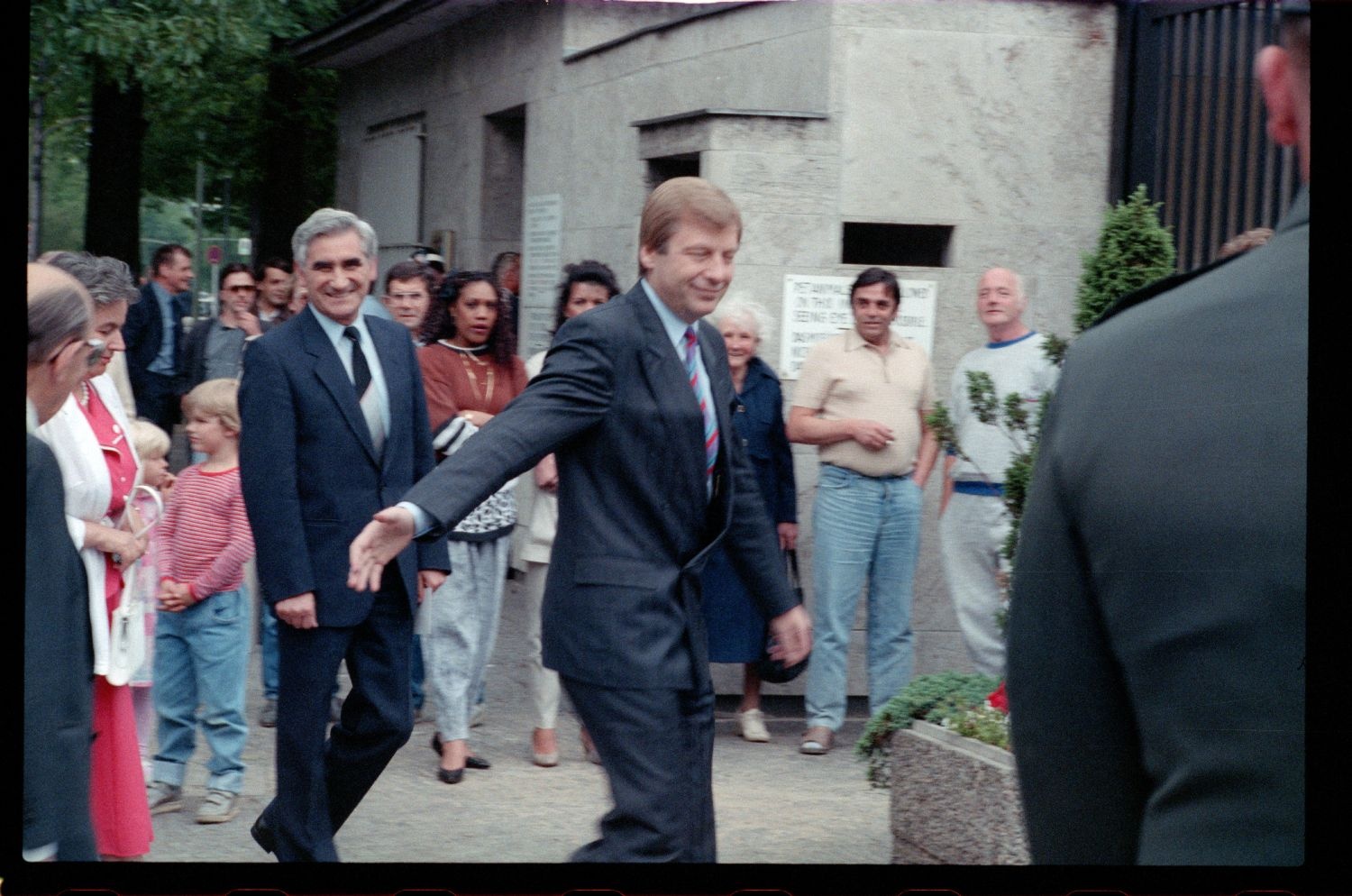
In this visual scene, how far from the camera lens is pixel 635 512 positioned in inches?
152

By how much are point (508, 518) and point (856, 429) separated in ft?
4.71

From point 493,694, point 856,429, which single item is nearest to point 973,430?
point 856,429

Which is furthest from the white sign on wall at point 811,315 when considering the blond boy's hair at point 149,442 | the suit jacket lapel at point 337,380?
the suit jacket lapel at point 337,380

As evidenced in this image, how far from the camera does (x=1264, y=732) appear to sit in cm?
153

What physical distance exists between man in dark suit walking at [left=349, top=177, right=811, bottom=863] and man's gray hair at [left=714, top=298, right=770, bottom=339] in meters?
3.21

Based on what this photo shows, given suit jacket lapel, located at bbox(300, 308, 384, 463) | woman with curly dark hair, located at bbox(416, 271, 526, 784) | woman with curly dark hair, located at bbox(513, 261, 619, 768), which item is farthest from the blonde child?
woman with curly dark hair, located at bbox(513, 261, 619, 768)

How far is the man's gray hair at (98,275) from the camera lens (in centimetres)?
491

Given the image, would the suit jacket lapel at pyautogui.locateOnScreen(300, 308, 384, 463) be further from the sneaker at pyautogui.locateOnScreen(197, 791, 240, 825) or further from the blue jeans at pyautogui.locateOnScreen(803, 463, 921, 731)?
the blue jeans at pyautogui.locateOnScreen(803, 463, 921, 731)

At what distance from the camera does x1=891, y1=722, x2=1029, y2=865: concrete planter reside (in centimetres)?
484

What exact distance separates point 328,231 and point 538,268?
18.9ft

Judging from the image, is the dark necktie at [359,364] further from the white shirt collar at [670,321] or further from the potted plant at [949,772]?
the potted plant at [949,772]

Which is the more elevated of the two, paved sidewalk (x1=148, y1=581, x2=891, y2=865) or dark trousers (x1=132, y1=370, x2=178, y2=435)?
dark trousers (x1=132, y1=370, x2=178, y2=435)

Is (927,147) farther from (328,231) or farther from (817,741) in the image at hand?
(328,231)

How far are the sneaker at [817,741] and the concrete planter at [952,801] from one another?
181cm
